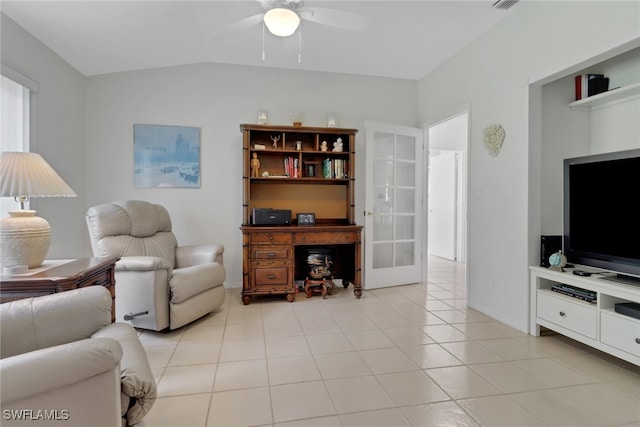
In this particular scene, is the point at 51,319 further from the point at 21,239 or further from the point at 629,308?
the point at 629,308

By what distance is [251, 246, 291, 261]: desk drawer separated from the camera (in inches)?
137

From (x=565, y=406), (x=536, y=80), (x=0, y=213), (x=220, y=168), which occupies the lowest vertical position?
(x=565, y=406)

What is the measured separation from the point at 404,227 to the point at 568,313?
6.94 feet

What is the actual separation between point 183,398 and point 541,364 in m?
2.25

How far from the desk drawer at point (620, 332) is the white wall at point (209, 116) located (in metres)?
2.72

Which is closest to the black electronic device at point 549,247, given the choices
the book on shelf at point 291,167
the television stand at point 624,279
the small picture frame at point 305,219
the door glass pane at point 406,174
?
the television stand at point 624,279

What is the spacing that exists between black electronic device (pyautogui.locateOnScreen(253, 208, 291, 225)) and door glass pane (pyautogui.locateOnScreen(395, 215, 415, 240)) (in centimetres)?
147

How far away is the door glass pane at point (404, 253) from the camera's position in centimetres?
428

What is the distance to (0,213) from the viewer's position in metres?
2.52

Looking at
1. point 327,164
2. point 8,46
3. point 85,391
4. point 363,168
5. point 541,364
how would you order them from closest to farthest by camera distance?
point 85,391 → point 541,364 → point 8,46 → point 327,164 → point 363,168

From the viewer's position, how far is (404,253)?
4324 mm

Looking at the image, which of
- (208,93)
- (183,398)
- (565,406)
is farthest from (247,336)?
(208,93)

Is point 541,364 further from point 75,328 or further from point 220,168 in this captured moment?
point 220,168

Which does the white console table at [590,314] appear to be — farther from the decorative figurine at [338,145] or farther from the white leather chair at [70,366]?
the white leather chair at [70,366]
